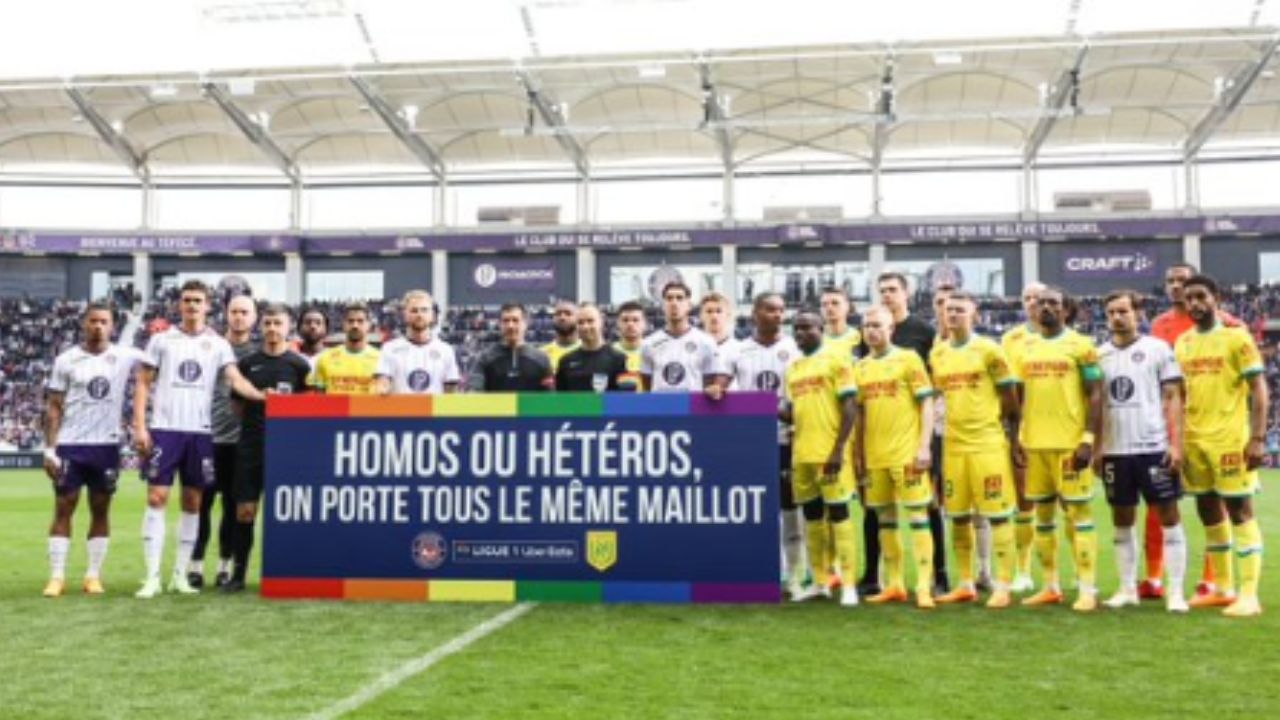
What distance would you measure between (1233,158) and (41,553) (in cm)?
3595

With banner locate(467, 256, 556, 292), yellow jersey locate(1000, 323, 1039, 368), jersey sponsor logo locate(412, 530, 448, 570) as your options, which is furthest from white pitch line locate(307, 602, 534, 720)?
banner locate(467, 256, 556, 292)

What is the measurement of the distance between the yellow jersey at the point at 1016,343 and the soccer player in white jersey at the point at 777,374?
1277mm

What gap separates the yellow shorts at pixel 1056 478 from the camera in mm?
6855

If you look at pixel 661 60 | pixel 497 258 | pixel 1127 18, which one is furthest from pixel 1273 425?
pixel 497 258

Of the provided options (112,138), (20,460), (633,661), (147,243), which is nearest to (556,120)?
(112,138)

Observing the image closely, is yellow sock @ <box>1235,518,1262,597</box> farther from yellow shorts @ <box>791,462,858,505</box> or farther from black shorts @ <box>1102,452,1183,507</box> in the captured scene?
yellow shorts @ <box>791,462,858,505</box>

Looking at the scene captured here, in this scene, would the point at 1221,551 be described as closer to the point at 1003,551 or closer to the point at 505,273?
the point at 1003,551

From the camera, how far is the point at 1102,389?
6789 mm

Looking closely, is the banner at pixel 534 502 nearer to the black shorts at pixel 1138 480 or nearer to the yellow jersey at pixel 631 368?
the yellow jersey at pixel 631 368

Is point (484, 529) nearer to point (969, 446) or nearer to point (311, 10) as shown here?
point (969, 446)

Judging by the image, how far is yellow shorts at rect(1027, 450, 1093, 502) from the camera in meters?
6.86

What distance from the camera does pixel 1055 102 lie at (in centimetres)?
3244

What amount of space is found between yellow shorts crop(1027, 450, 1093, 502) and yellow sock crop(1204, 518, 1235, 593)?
0.70 metres

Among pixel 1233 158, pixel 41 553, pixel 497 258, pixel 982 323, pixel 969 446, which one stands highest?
pixel 1233 158
